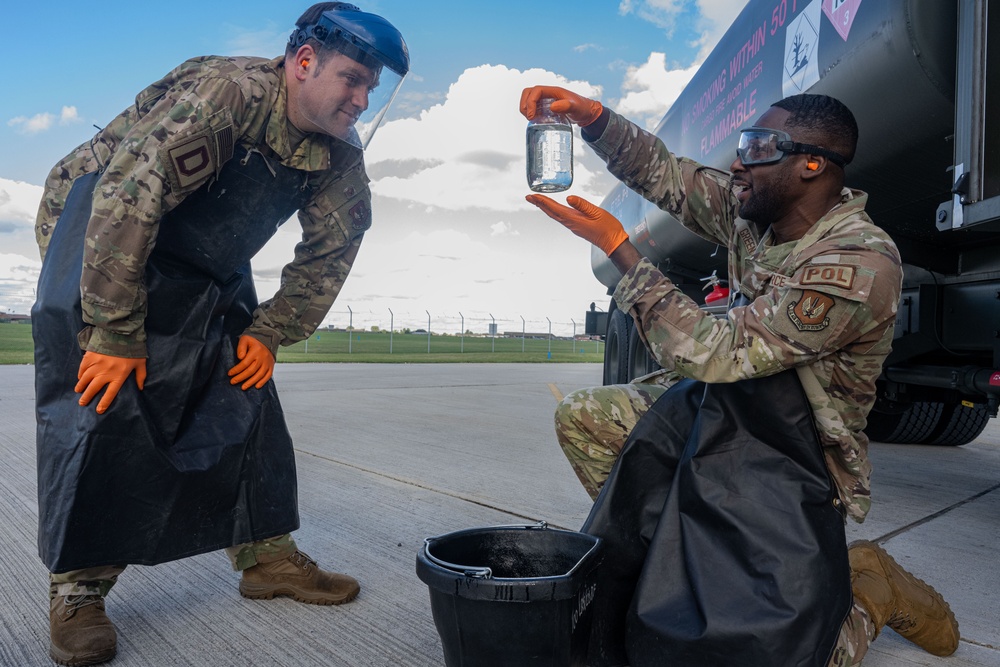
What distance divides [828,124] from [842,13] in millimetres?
1036


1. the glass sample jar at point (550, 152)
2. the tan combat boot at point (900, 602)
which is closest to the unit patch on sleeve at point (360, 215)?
the glass sample jar at point (550, 152)

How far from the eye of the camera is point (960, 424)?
5586mm

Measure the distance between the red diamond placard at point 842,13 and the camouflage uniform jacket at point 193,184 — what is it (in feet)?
5.98

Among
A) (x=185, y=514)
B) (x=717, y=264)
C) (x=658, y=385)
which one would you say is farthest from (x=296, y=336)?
(x=717, y=264)

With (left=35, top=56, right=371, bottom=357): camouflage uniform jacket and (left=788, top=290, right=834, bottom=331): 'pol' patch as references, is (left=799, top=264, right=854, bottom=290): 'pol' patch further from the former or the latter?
(left=35, top=56, right=371, bottom=357): camouflage uniform jacket

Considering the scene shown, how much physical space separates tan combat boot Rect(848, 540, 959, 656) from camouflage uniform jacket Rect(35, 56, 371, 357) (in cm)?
175

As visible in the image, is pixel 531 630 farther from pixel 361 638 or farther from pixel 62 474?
pixel 62 474

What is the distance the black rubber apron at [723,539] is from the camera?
1.58 metres

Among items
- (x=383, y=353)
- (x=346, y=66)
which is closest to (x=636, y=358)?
(x=346, y=66)

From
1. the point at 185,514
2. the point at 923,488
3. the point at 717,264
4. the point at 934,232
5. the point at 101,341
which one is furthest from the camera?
the point at 717,264

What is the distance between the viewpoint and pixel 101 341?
194 centimetres

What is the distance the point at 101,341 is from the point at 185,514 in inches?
21.5

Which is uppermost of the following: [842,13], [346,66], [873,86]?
[842,13]

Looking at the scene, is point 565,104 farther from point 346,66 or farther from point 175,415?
point 175,415
